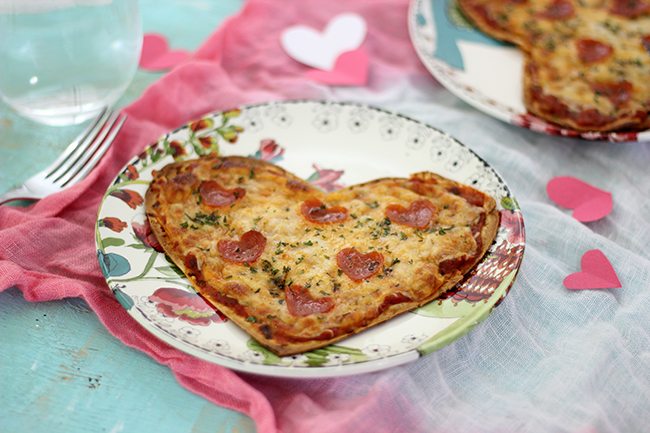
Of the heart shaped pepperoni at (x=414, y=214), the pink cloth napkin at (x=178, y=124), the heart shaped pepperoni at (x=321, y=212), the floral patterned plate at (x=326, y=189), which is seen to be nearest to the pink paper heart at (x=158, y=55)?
the pink cloth napkin at (x=178, y=124)

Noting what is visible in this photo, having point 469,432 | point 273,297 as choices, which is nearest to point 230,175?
point 273,297

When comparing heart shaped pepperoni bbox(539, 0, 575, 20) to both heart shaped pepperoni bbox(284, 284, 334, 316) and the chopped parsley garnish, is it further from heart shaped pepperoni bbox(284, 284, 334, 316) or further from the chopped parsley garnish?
heart shaped pepperoni bbox(284, 284, 334, 316)

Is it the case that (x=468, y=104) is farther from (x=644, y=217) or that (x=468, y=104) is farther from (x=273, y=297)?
(x=273, y=297)

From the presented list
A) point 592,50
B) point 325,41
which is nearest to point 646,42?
point 592,50

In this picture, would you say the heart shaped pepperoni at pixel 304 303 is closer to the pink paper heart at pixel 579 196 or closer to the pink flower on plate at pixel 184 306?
the pink flower on plate at pixel 184 306

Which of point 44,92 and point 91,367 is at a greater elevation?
point 44,92

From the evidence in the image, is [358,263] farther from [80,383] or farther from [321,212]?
[80,383]

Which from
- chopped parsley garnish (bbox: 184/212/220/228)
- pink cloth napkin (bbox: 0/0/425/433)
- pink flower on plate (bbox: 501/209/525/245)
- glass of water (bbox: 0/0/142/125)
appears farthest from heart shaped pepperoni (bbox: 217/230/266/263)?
glass of water (bbox: 0/0/142/125)
